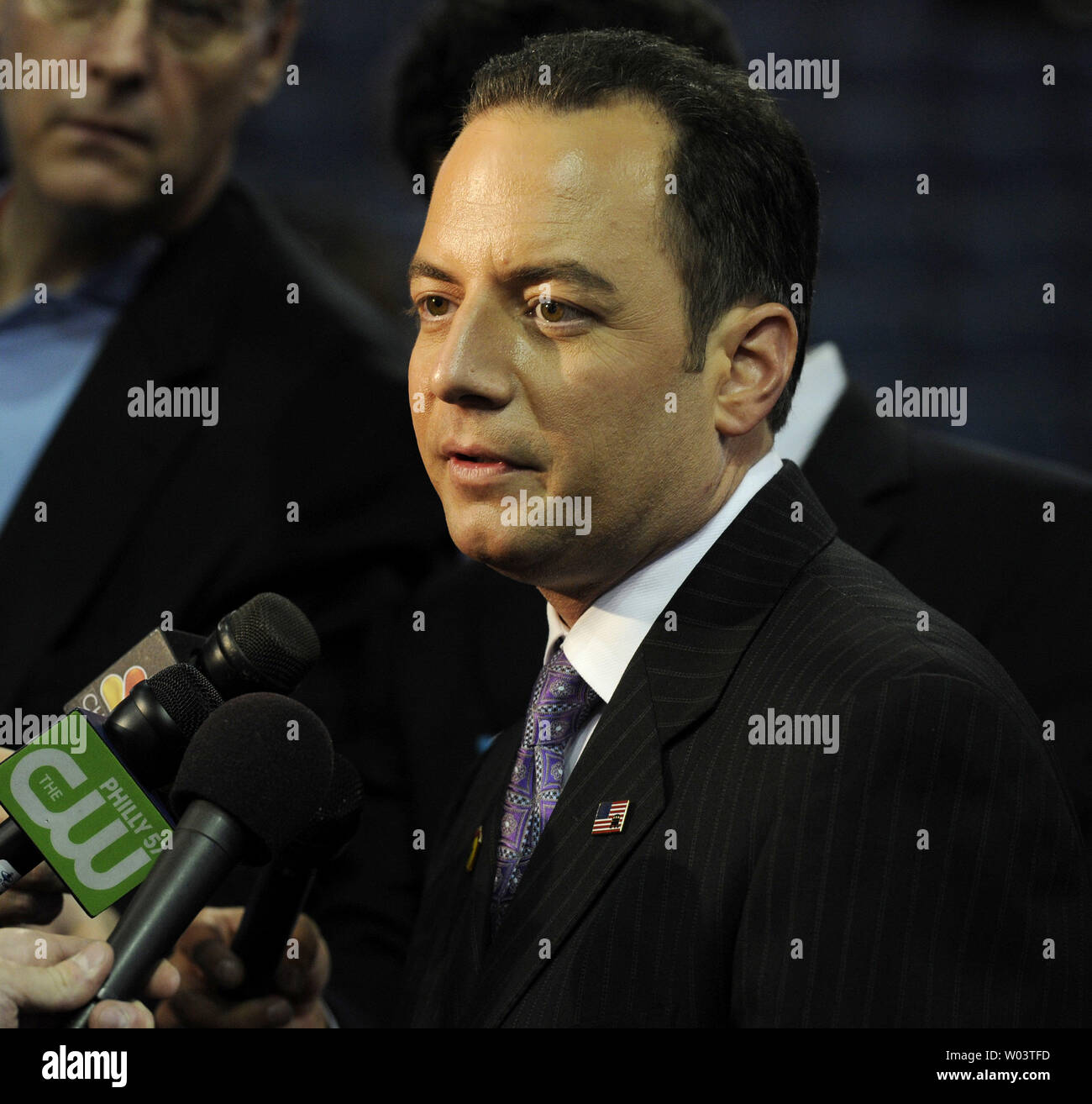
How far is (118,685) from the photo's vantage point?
134 cm

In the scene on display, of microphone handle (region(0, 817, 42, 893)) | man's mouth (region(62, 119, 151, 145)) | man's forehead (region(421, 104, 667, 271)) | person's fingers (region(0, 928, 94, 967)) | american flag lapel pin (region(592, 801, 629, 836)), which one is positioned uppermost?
man's mouth (region(62, 119, 151, 145))

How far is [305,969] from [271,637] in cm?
56

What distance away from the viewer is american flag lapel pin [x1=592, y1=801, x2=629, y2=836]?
4.20ft

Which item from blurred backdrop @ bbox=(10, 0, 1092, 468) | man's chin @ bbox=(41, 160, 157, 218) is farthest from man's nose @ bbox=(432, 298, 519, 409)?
blurred backdrop @ bbox=(10, 0, 1092, 468)

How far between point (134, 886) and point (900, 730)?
63 centimetres

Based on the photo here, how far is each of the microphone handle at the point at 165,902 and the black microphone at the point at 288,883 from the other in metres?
0.21

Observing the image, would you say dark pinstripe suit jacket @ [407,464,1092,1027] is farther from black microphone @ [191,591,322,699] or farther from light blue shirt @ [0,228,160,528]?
Result: light blue shirt @ [0,228,160,528]

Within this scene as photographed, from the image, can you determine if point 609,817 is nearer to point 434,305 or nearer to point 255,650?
point 255,650

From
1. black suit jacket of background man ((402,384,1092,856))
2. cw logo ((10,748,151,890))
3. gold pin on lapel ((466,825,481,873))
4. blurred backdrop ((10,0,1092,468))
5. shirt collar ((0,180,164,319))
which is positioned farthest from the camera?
blurred backdrop ((10,0,1092,468))

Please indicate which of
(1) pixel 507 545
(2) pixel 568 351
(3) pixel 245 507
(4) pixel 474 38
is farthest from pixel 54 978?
(4) pixel 474 38

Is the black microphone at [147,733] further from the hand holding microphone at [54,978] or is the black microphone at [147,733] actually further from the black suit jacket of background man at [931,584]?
the black suit jacket of background man at [931,584]

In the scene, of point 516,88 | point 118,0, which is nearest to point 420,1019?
point 516,88

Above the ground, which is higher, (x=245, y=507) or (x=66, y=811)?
(x=245, y=507)

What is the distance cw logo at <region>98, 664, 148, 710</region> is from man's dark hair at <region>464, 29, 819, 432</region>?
0.56m
